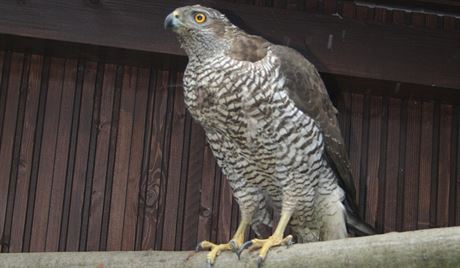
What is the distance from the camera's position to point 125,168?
4.77 metres

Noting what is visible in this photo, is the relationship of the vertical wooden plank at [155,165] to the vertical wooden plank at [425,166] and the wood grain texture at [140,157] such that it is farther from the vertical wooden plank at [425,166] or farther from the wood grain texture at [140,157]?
the vertical wooden plank at [425,166]

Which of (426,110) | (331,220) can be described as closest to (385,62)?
(426,110)

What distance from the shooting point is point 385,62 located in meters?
4.53

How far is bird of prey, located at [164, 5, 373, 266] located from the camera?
3.53m

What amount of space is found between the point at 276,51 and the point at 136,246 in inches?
65.7

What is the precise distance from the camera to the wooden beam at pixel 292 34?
429cm

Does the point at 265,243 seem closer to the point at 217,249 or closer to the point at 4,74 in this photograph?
the point at 217,249

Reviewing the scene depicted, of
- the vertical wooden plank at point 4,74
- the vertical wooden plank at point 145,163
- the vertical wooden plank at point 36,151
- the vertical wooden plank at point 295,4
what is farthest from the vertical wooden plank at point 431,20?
the vertical wooden plank at point 4,74

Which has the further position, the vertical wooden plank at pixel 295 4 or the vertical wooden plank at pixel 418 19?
the vertical wooden plank at pixel 418 19

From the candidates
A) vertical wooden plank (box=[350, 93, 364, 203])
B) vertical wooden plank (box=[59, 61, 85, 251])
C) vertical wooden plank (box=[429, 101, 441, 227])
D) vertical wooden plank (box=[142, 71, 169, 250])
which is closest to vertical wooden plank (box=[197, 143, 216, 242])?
vertical wooden plank (box=[142, 71, 169, 250])

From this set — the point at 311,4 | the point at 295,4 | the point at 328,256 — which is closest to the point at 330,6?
the point at 311,4

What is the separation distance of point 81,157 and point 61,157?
12 cm

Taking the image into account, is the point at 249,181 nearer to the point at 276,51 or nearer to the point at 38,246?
the point at 276,51

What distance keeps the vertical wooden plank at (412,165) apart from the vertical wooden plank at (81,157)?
2.04m
